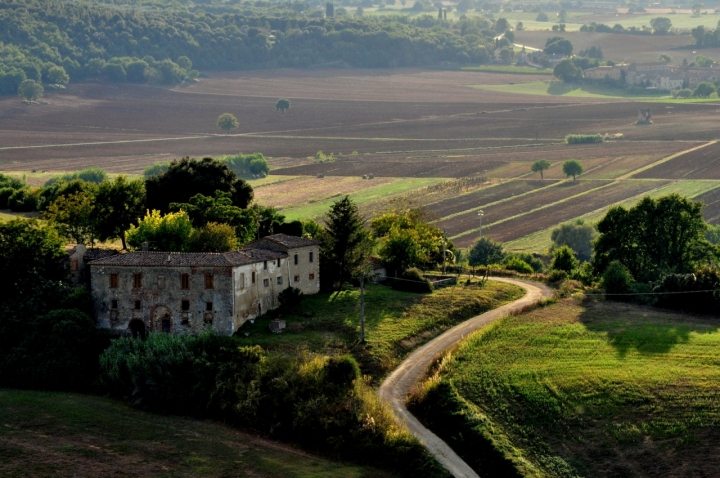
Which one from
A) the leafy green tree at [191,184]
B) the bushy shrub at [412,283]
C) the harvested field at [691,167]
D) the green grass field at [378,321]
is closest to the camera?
the green grass field at [378,321]

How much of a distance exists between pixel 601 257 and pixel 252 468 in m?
41.5

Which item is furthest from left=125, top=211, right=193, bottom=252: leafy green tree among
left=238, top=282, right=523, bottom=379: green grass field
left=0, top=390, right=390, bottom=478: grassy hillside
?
left=0, top=390, right=390, bottom=478: grassy hillside

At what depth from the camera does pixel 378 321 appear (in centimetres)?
7425

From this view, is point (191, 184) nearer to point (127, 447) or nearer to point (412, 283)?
point (412, 283)

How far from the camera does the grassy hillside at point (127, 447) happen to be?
5703 centimetres

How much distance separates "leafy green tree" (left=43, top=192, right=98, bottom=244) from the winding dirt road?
27.0 m

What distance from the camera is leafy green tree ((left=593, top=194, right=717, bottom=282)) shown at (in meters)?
89.6

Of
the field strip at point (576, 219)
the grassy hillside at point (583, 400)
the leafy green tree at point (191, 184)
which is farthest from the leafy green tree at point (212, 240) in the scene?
the field strip at point (576, 219)

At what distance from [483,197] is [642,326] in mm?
81000

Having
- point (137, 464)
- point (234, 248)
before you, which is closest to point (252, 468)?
point (137, 464)

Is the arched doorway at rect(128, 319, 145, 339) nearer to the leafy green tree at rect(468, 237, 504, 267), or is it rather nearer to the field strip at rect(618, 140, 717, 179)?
the leafy green tree at rect(468, 237, 504, 267)

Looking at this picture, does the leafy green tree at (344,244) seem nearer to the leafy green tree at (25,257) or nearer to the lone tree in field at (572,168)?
the leafy green tree at (25,257)

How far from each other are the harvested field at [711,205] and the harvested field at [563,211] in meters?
6.28

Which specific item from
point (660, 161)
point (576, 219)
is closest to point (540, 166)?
point (660, 161)
